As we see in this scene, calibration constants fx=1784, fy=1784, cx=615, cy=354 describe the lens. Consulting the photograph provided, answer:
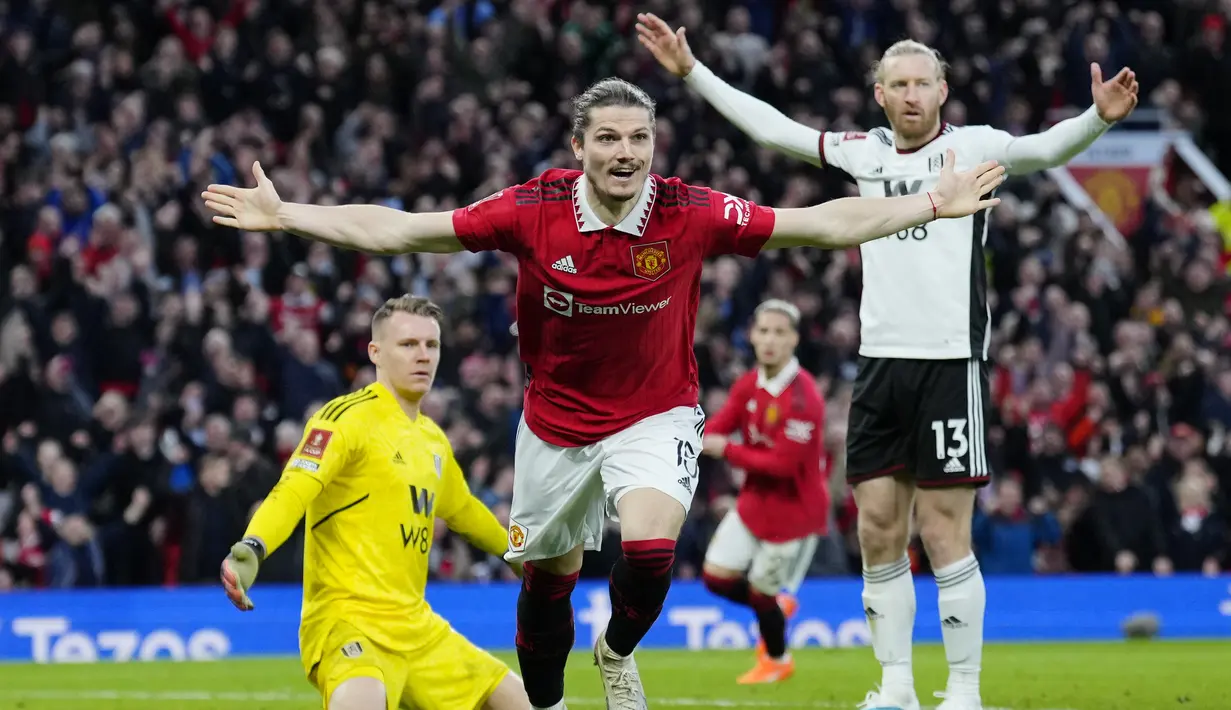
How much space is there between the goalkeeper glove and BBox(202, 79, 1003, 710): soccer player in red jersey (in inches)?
38.5

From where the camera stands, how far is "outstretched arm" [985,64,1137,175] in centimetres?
762

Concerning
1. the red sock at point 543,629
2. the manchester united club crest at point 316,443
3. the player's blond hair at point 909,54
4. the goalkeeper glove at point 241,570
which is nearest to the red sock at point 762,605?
the red sock at point 543,629

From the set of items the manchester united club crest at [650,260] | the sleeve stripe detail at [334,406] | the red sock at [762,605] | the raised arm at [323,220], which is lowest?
the red sock at [762,605]

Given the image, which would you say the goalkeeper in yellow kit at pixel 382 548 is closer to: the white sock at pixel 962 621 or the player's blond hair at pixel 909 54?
the white sock at pixel 962 621

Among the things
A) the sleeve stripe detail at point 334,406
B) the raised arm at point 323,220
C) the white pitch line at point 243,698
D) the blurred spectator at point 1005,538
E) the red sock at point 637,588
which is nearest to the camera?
the raised arm at point 323,220

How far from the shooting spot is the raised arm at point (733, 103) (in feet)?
27.2

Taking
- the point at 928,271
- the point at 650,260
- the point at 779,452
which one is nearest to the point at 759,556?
the point at 779,452

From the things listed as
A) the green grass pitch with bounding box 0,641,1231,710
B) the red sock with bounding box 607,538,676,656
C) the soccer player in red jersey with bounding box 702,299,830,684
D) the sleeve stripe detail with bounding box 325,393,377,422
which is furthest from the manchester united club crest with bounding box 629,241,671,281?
the soccer player in red jersey with bounding box 702,299,830,684

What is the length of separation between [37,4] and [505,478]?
8576mm

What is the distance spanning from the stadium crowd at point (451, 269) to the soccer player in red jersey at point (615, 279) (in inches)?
342

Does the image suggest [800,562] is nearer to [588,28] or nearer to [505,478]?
[505,478]

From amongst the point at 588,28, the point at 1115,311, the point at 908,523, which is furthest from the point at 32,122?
the point at 908,523

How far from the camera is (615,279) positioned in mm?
6930

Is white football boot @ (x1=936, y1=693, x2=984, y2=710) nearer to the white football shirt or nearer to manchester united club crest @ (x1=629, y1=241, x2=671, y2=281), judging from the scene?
the white football shirt
